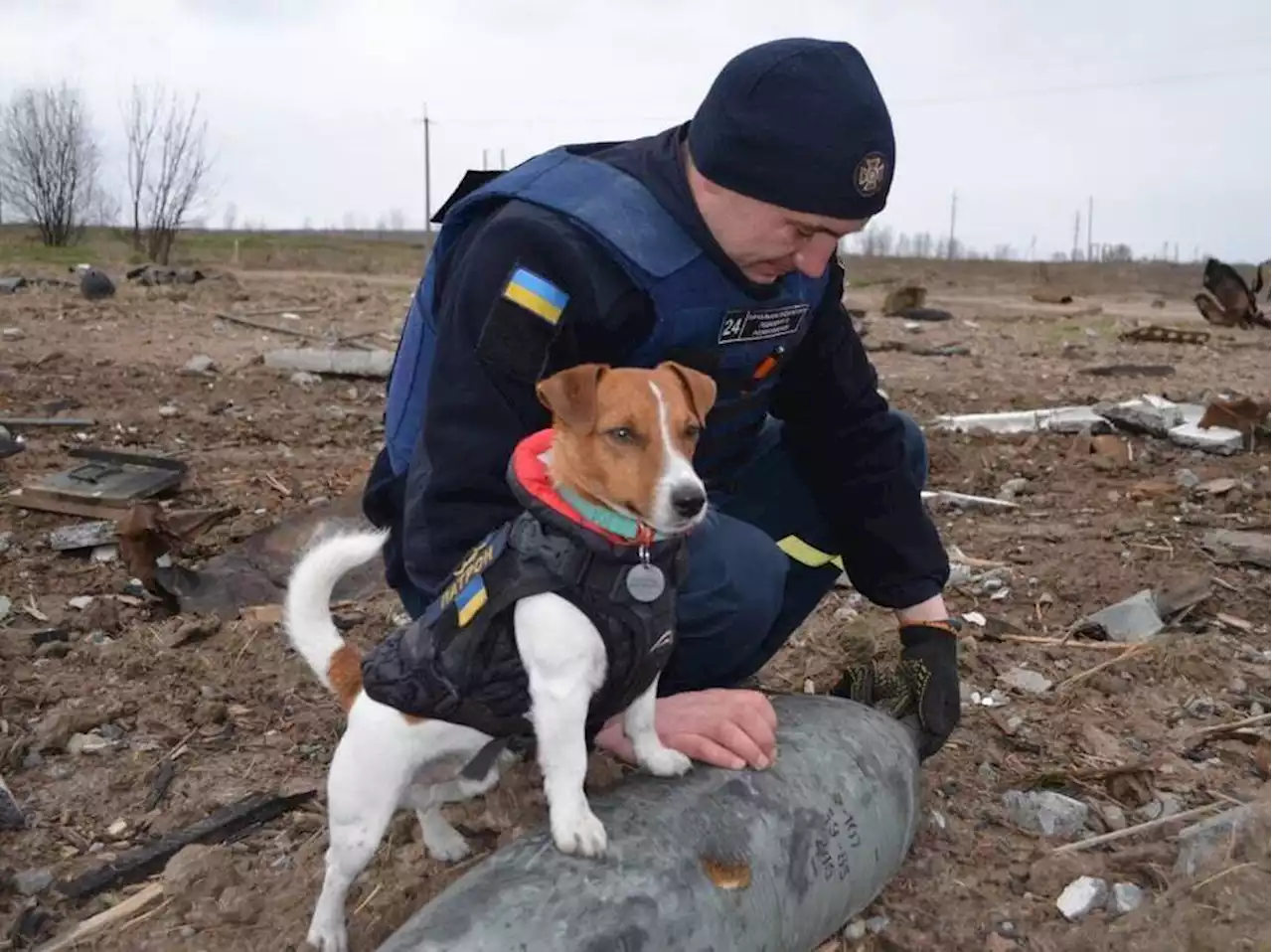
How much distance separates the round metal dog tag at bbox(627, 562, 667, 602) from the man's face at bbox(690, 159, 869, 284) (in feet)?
2.64

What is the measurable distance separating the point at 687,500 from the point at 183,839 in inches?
71.6

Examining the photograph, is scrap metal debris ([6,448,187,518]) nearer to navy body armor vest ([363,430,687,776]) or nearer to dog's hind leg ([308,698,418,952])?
dog's hind leg ([308,698,418,952])

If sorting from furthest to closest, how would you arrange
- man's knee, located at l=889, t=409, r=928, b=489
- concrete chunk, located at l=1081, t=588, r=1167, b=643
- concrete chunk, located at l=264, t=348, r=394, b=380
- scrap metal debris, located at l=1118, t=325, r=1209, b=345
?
scrap metal debris, located at l=1118, t=325, r=1209, b=345 → concrete chunk, located at l=264, t=348, r=394, b=380 → concrete chunk, located at l=1081, t=588, r=1167, b=643 → man's knee, located at l=889, t=409, r=928, b=489

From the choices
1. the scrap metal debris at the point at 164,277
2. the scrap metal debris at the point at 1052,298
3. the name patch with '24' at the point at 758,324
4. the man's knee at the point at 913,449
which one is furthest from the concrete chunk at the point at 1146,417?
the scrap metal debris at the point at 1052,298

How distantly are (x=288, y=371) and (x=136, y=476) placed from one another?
13.8 feet

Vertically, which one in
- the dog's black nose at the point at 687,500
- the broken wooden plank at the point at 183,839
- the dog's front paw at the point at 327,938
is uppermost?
the dog's black nose at the point at 687,500

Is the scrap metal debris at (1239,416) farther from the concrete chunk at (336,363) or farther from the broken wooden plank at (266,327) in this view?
the broken wooden plank at (266,327)

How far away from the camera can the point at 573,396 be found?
2.39 m

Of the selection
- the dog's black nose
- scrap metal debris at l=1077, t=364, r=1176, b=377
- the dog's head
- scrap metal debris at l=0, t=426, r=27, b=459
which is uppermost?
the dog's head

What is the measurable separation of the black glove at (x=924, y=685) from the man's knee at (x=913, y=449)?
459mm

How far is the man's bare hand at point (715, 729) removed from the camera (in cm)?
281

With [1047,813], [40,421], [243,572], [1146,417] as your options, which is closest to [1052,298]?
[1146,417]

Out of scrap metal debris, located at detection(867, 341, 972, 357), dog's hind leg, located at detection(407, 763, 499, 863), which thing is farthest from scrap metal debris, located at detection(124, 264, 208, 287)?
dog's hind leg, located at detection(407, 763, 499, 863)

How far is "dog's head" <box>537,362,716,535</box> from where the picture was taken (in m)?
2.37
